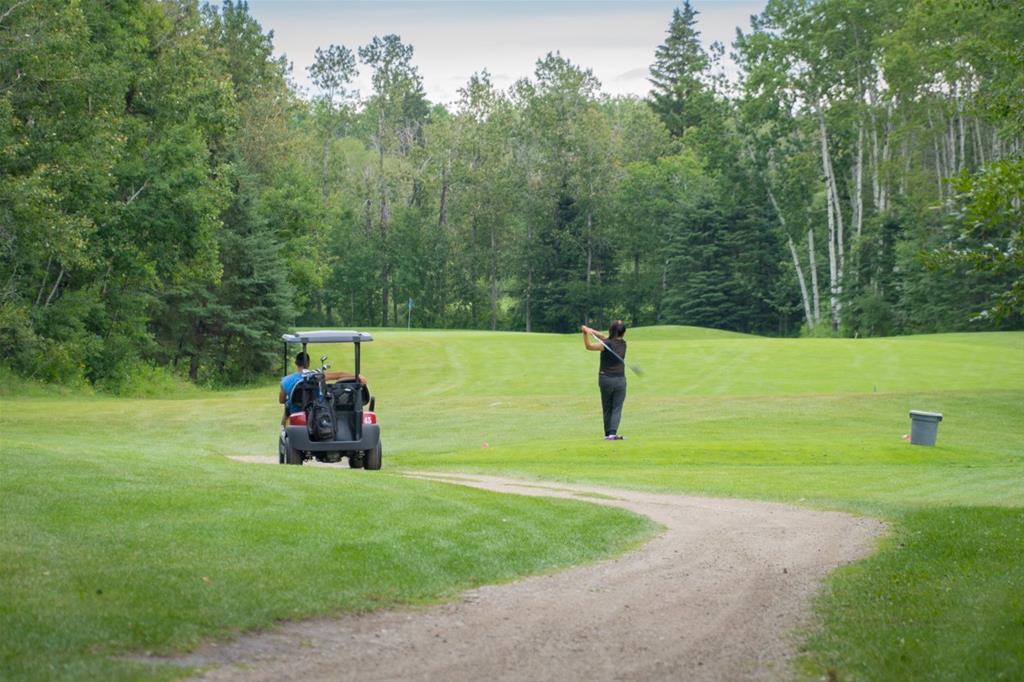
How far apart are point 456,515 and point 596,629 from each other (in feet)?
14.1

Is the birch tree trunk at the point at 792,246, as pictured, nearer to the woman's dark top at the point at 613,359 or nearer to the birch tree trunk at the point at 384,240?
the birch tree trunk at the point at 384,240

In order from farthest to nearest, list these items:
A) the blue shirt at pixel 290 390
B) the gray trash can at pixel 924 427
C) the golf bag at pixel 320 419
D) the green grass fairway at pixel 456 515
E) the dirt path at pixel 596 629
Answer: the gray trash can at pixel 924 427
the blue shirt at pixel 290 390
the golf bag at pixel 320 419
the green grass fairway at pixel 456 515
the dirt path at pixel 596 629

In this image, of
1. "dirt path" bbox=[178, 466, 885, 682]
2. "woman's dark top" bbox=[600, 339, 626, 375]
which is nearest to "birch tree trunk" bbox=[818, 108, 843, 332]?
"woman's dark top" bbox=[600, 339, 626, 375]

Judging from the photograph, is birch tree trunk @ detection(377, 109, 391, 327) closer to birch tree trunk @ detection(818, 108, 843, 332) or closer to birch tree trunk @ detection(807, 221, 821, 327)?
birch tree trunk @ detection(807, 221, 821, 327)

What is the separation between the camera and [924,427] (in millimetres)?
24156

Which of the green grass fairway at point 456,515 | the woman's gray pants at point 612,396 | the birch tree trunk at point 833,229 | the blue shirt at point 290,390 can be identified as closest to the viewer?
the green grass fairway at point 456,515

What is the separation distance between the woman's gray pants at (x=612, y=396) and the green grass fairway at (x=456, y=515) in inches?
21.2

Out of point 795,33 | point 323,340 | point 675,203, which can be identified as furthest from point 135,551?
point 675,203

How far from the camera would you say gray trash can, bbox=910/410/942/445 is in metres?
24.1

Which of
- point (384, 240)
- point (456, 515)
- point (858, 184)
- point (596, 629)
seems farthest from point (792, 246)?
point (596, 629)

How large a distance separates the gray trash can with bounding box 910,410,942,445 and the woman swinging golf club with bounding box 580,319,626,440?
5.89 metres

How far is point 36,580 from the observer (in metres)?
8.66

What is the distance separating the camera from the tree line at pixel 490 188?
40.1m

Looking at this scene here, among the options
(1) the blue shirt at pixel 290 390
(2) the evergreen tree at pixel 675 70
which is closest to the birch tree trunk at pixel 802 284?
(2) the evergreen tree at pixel 675 70
